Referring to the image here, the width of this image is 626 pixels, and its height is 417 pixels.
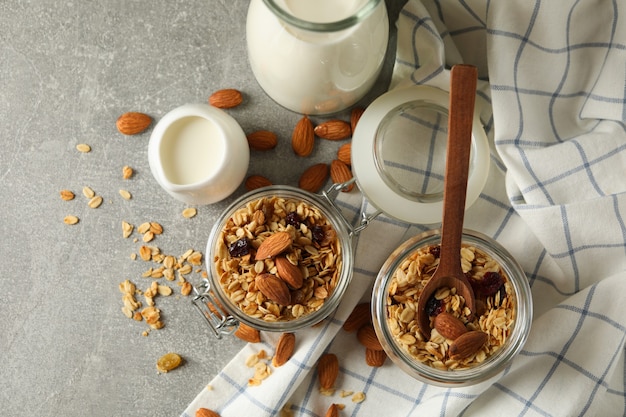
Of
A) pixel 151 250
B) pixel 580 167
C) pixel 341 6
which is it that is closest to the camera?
pixel 341 6

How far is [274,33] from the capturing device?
0.95 metres

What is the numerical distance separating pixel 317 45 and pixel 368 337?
512mm

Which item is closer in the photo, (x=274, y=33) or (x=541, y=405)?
(x=274, y=33)

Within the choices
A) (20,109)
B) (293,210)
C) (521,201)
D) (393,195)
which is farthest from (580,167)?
(20,109)

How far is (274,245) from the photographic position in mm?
1044

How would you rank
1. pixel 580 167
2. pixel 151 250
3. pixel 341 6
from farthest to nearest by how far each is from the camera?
pixel 151 250
pixel 580 167
pixel 341 6

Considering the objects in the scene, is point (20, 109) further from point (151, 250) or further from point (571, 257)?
point (571, 257)

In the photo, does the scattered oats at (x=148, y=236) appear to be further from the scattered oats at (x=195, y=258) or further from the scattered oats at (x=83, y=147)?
the scattered oats at (x=83, y=147)

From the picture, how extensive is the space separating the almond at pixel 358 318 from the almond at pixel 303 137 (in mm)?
287

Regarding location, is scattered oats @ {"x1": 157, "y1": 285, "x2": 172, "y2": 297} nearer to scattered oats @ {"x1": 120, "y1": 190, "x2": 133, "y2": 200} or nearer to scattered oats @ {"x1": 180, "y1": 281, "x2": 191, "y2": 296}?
scattered oats @ {"x1": 180, "y1": 281, "x2": 191, "y2": 296}

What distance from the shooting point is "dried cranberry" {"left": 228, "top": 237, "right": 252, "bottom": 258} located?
1.07m

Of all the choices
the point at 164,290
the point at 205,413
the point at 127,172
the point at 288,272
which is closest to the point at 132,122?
the point at 127,172

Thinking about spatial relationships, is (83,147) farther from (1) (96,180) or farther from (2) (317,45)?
(2) (317,45)

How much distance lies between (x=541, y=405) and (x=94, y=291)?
2.57ft
